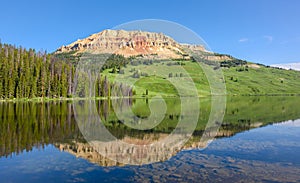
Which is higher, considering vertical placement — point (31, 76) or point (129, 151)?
point (31, 76)

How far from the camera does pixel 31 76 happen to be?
9581cm

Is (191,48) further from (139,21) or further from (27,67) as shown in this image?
(27,67)

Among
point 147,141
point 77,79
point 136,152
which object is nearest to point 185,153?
point 136,152

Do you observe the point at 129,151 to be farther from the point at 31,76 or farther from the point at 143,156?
the point at 31,76

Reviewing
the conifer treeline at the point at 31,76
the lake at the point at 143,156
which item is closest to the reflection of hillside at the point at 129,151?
the lake at the point at 143,156

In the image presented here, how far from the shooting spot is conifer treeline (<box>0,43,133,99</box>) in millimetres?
89312

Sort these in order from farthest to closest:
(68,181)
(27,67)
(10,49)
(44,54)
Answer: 1. (44,54)
2. (10,49)
3. (27,67)
4. (68,181)

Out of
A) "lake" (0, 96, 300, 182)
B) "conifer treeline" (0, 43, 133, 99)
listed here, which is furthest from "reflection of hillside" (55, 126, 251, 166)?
"conifer treeline" (0, 43, 133, 99)

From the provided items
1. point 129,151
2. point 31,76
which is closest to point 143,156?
point 129,151

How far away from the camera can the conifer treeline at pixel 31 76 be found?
293 ft

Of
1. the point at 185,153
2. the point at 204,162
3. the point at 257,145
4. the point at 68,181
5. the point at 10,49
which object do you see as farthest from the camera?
the point at 10,49

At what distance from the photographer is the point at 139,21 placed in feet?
89.8

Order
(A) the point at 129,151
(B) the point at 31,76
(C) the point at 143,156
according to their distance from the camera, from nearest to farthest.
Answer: (C) the point at 143,156, (A) the point at 129,151, (B) the point at 31,76

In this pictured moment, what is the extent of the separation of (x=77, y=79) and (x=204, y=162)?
345ft
